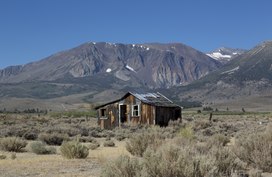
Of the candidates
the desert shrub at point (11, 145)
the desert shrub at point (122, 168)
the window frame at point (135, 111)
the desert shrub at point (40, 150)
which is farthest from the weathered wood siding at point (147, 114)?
the desert shrub at point (122, 168)

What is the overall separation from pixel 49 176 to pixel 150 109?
29632 mm

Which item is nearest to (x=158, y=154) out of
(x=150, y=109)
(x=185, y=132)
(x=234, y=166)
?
(x=234, y=166)

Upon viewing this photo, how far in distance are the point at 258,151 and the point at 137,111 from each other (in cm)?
2991

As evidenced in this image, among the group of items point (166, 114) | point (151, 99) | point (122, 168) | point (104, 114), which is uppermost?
point (151, 99)

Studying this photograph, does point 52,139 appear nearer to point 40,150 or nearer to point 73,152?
point 40,150

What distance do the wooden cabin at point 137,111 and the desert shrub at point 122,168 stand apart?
105 feet

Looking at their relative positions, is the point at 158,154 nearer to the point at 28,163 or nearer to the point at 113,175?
the point at 113,175

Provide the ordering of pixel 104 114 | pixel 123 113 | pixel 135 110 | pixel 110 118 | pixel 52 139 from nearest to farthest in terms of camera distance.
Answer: pixel 52 139 < pixel 135 110 < pixel 123 113 < pixel 110 118 < pixel 104 114

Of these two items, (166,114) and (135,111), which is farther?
(166,114)

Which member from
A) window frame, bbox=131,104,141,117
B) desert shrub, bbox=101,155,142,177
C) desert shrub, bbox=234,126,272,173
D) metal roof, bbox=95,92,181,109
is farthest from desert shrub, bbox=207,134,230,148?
window frame, bbox=131,104,141,117

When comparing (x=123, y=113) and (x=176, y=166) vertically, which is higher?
(x=123, y=113)

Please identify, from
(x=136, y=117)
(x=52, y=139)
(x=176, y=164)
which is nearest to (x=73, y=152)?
(x=176, y=164)

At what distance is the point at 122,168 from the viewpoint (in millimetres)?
A: 9180

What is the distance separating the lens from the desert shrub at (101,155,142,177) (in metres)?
9.13
